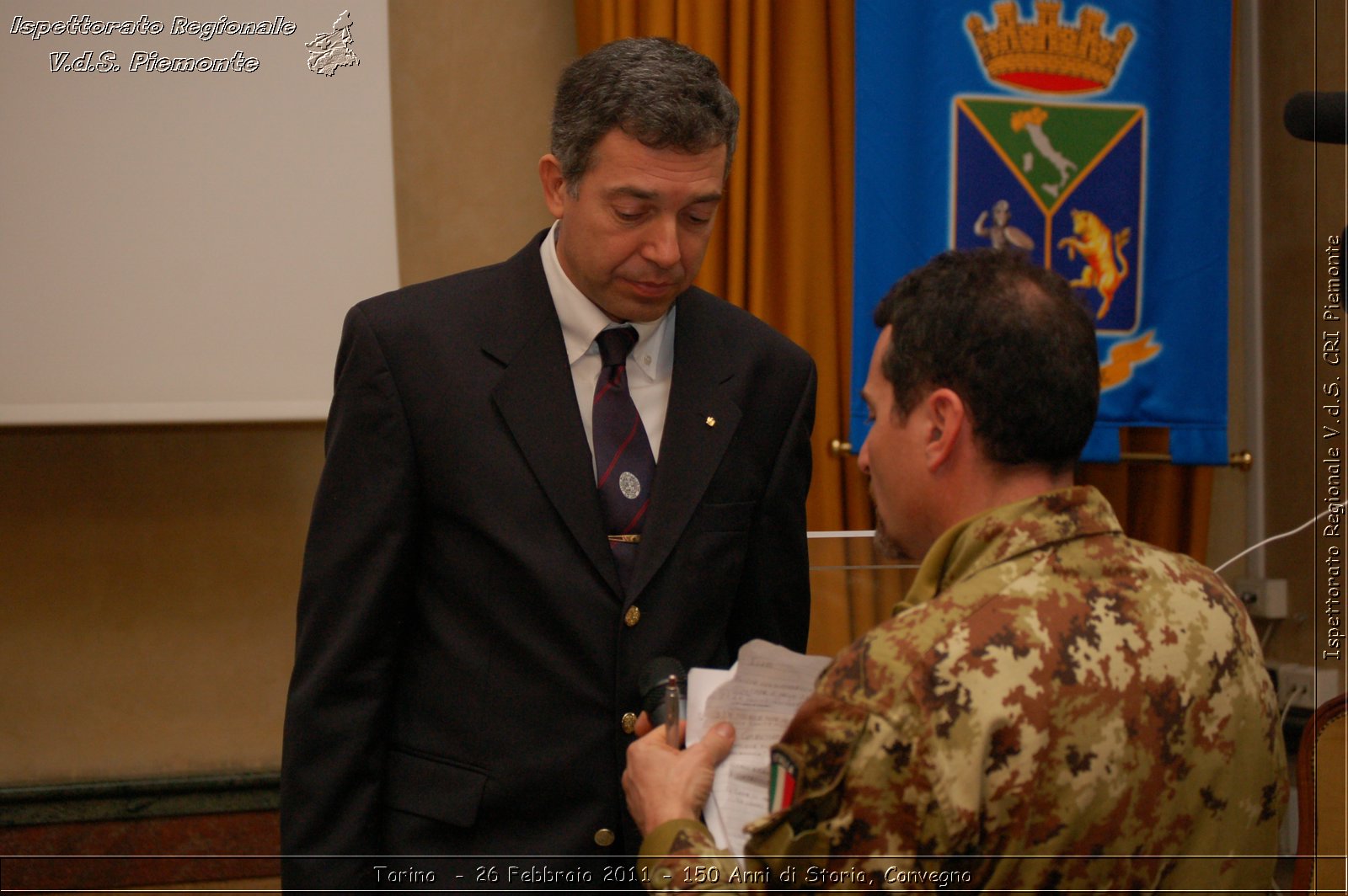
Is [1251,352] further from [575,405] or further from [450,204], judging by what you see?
[575,405]

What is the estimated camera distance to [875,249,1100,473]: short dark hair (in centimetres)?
130

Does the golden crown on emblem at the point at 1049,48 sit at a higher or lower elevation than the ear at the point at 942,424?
higher

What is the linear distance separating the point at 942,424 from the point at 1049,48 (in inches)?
92.6

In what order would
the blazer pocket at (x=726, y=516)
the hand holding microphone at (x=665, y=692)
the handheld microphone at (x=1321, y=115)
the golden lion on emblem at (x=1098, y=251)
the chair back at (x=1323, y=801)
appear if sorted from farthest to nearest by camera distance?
the golden lion on emblem at (x=1098, y=251)
the chair back at (x=1323, y=801)
the handheld microphone at (x=1321, y=115)
the blazer pocket at (x=726, y=516)
the hand holding microphone at (x=665, y=692)

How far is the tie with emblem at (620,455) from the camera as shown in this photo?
66.7 inches

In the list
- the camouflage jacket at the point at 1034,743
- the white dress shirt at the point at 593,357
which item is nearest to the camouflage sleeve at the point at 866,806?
the camouflage jacket at the point at 1034,743

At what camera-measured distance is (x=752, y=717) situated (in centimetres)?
140

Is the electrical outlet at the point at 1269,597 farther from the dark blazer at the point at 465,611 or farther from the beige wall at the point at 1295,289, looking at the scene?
the dark blazer at the point at 465,611

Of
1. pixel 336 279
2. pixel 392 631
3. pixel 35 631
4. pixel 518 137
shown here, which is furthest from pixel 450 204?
pixel 392 631

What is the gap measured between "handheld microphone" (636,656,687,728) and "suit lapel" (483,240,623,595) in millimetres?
123

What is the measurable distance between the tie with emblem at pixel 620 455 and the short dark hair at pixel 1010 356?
0.48m

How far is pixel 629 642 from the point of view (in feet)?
5.41

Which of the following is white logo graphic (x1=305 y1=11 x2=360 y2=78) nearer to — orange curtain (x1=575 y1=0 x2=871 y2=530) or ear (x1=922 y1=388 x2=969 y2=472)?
orange curtain (x1=575 y1=0 x2=871 y2=530)

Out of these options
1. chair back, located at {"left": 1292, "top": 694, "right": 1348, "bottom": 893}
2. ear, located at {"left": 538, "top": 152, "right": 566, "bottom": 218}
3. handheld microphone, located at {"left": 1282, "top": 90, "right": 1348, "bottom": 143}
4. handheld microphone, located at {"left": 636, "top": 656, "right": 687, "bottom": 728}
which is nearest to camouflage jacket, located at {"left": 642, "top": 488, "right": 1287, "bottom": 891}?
handheld microphone, located at {"left": 636, "top": 656, "right": 687, "bottom": 728}
